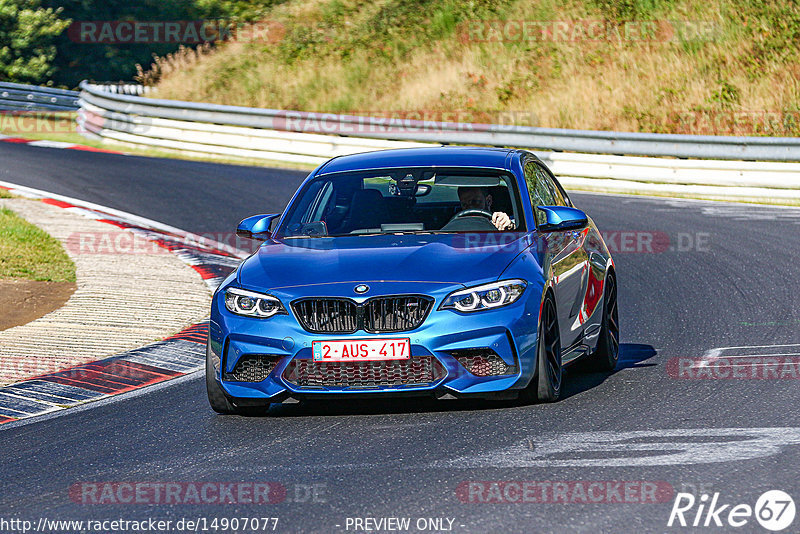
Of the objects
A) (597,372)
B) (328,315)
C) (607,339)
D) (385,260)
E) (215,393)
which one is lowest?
(597,372)

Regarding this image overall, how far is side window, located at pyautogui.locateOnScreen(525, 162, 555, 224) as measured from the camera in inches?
345

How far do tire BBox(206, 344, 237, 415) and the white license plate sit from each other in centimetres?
85

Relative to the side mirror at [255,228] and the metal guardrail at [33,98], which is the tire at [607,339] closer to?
the side mirror at [255,228]

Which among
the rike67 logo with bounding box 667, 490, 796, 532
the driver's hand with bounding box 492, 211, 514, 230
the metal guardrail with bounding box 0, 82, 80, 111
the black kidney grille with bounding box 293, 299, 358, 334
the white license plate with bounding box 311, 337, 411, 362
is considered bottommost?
the rike67 logo with bounding box 667, 490, 796, 532

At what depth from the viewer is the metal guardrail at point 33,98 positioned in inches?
1433

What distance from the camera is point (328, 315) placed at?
739 cm

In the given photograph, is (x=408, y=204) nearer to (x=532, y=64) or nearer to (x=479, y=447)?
(x=479, y=447)

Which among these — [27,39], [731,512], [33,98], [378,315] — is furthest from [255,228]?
[27,39]

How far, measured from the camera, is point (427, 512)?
5484 millimetres

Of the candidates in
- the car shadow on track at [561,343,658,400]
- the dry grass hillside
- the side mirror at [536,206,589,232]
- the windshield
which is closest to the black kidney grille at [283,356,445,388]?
the car shadow on track at [561,343,658,400]

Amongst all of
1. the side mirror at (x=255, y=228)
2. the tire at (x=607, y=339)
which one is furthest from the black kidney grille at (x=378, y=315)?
the tire at (x=607, y=339)

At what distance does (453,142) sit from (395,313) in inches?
701

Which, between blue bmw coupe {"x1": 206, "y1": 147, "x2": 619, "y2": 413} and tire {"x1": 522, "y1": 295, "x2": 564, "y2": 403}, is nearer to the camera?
blue bmw coupe {"x1": 206, "y1": 147, "x2": 619, "y2": 413}

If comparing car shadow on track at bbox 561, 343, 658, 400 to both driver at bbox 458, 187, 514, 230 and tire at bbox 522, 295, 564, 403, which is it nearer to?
tire at bbox 522, 295, 564, 403
